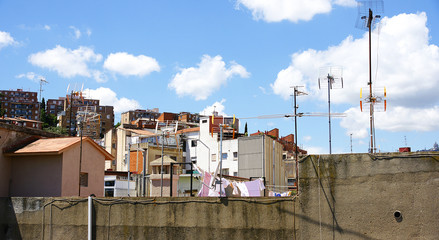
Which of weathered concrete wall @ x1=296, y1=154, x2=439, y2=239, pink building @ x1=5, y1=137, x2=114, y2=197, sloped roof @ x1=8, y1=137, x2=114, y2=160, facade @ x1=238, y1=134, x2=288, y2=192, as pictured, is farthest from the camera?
facade @ x1=238, y1=134, x2=288, y2=192

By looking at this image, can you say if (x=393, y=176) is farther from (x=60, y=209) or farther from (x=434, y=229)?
(x=60, y=209)

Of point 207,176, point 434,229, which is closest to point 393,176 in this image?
point 434,229

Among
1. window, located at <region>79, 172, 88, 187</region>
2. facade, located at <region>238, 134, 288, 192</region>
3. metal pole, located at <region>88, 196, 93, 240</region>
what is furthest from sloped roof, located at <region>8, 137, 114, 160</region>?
facade, located at <region>238, 134, 288, 192</region>

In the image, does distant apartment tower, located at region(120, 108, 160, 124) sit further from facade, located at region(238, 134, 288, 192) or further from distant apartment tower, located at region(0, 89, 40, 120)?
facade, located at region(238, 134, 288, 192)

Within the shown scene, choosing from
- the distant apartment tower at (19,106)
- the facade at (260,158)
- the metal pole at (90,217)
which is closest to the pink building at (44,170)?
the metal pole at (90,217)

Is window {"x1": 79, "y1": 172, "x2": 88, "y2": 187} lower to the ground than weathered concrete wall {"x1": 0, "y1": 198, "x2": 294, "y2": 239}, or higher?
higher

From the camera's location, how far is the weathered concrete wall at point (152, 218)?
11.0 m

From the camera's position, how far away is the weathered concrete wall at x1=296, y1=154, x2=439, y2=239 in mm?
9719

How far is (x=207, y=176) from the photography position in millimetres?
16141

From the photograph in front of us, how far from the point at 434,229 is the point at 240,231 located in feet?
14.4

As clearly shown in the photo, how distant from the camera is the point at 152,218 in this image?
12.2 m

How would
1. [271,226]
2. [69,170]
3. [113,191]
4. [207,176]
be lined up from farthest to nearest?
[113,191]
[69,170]
[207,176]
[271,226]

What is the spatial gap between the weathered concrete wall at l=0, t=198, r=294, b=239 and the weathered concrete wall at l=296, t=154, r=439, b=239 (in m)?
0.64

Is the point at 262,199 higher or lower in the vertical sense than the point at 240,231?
higher
